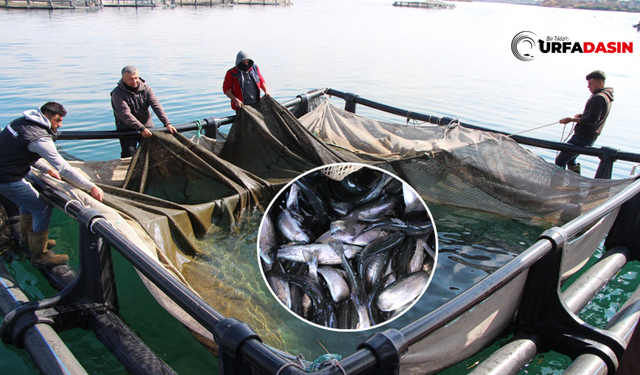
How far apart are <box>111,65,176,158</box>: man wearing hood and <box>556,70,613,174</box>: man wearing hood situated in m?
5.85

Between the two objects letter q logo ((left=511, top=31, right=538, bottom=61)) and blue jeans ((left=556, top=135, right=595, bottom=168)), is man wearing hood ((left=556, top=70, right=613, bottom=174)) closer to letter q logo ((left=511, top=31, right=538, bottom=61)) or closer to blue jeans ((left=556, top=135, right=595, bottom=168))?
blue jeans ((left=556, top=135, right=595, bottom=168))

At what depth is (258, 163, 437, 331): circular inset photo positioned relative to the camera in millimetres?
1703

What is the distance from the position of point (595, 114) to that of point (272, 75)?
1325cm

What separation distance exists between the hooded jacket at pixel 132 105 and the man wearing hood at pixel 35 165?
1542 millimetres

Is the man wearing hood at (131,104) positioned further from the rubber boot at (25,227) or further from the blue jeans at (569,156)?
the blue jeans at (569,156)

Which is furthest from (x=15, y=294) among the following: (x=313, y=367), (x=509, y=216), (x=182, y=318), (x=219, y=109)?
(x=219, y=109)

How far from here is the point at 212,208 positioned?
4871mm

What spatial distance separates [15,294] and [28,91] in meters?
12.4

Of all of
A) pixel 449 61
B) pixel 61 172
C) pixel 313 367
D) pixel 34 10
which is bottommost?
pixel 313 367

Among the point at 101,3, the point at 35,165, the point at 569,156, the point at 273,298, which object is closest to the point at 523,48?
the point at 569,156

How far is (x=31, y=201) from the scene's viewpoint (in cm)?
411

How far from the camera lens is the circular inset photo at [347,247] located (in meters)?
1.70

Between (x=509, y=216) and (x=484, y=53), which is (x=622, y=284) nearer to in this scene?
(x=509, y=216)

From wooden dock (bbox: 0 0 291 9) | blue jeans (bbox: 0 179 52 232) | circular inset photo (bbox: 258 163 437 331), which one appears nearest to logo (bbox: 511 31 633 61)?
blue jeans (bbox: 0 179 52 232)
